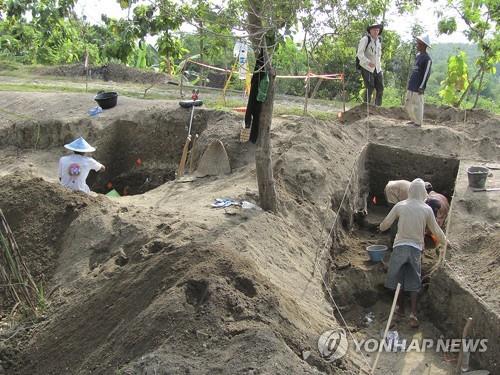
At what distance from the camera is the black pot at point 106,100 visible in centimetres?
1238

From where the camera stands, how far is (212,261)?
18.0ft

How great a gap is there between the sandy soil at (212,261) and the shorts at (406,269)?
Result: 53 cm

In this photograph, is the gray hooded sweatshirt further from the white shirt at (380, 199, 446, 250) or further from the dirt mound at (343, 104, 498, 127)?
the dirt mound at (343, 104, 498, 127)

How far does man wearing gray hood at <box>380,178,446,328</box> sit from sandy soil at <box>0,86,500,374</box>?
0.53 meters

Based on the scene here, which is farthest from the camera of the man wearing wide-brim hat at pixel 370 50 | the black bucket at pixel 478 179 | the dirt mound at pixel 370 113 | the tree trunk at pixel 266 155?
the dirt mound at pixel 370 113

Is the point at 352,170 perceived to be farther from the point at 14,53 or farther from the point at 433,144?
the point at 14,53

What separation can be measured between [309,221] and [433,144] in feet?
13.6

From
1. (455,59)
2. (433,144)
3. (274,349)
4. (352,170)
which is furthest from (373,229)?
(455,59)

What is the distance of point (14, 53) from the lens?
870 inches

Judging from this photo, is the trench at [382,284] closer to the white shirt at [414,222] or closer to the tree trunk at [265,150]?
the white shirt at [414,222]

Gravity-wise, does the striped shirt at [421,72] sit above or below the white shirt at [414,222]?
above

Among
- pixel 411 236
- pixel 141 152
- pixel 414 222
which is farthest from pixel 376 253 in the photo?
pixel 141 152

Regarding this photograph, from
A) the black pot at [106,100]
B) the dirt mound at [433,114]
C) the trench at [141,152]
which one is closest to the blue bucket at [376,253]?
the dirt mound at [433,114]

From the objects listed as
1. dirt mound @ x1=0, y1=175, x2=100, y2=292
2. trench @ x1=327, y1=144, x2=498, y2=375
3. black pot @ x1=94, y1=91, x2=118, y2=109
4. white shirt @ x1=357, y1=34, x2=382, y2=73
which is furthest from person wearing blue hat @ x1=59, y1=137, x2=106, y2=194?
white shirt @ x1=357, y1=34, x2=382, y2=73
